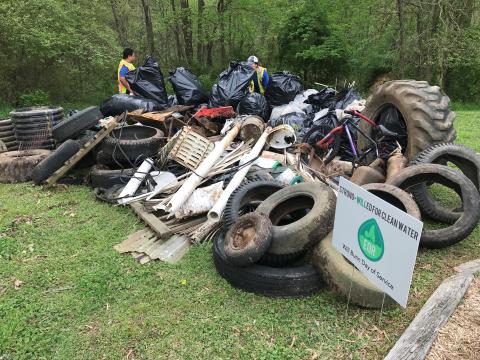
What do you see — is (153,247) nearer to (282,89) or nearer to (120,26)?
(282,89)

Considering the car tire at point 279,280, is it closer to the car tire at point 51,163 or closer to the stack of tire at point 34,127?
the car tire at point 51,163

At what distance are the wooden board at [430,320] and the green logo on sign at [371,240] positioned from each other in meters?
0.52

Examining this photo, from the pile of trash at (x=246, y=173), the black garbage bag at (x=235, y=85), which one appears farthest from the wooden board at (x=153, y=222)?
the black garbage bag at (x=235, y=85)

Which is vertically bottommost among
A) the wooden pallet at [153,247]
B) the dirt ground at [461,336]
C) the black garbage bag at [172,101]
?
the wooden pallet at [153,247]

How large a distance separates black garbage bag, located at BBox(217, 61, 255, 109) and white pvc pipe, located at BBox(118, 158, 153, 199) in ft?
7.53

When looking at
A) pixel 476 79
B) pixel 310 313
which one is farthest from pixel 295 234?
pixel 476 79

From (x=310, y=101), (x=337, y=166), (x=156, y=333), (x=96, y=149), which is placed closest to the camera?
(x=156, y=333)

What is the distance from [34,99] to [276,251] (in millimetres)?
11664

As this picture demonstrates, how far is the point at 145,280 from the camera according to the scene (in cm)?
326

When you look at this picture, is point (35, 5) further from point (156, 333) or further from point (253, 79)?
point (156, 333)

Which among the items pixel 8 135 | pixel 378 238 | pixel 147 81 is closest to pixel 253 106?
pixel 147 81

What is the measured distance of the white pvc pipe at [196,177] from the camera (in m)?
4.16

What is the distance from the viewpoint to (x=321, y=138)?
551 cm

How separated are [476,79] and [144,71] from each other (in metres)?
13.0
